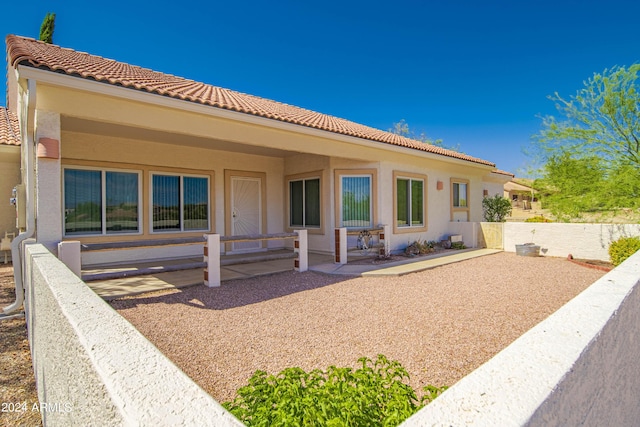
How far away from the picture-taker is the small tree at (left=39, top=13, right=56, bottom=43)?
17.6 meters

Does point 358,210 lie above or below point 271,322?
above

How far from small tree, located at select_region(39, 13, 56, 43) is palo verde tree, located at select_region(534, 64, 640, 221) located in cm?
2433

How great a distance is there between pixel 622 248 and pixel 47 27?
27.1 metres

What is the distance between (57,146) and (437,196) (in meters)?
12.9

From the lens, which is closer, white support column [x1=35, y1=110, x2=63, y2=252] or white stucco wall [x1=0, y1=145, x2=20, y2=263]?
white support column [x1=35, y1=110, x2=63, y2=252]

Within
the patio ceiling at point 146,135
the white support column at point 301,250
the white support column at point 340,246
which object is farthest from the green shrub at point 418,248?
the patio ceiling at point 146,135

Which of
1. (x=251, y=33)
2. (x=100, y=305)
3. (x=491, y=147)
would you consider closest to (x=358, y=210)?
(x=100, y=305)

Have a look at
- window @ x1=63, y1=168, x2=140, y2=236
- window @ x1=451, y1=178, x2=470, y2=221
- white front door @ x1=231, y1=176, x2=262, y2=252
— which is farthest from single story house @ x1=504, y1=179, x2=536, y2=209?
window @ x1=63, y1=168, x2=140, y2=236

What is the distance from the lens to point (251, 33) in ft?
56.6

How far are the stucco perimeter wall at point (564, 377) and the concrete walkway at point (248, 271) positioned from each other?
6151mm

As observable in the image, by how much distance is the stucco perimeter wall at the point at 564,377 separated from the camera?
1.03 m

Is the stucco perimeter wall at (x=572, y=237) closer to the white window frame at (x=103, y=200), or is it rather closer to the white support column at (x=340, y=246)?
the white support column at (x=340, y=246)

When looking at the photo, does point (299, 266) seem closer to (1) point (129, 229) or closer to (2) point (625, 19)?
(1) point (129, 229)

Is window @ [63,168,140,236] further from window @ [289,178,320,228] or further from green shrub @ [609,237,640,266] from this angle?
green shrub @ [609,237,640,266]
